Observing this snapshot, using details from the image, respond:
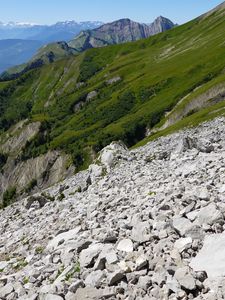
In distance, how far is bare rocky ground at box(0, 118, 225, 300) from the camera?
12078 millimetres

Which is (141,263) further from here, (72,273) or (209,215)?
(209,215)

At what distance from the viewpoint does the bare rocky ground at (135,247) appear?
12078mm

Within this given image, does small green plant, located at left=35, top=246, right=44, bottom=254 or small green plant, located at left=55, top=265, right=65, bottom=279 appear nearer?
small green plant, located at left=55, top=265, right=65, bottom=279

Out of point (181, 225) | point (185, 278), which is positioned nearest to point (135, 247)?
point (181, 225)

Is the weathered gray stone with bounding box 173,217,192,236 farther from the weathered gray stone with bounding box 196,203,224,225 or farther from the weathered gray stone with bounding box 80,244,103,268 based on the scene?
the weathered gray stone with bounding box 80,244,103,268

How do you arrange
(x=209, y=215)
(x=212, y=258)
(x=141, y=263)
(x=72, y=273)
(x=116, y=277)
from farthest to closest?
(x=72, y=273), (x=209, y=215), (x=141, y=263), (x=116, y=277), (x=212, y=258)

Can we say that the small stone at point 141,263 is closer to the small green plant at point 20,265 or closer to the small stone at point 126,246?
the small stone at point 126,246

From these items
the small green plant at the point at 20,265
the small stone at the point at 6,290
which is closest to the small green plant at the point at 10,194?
the small green plant at the point at 20,265

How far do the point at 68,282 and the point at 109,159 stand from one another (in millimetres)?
28361

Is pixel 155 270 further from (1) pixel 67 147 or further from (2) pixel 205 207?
(1) pixel 67 147

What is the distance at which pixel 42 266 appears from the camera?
1627 cm

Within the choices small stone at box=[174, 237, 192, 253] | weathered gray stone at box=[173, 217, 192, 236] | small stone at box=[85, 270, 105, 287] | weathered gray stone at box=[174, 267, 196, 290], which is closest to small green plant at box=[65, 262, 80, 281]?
small stone at box=[85, 270, 105, 287]

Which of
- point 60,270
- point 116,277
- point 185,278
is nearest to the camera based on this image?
point 185,278

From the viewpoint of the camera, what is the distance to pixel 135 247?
14797 millimetres
